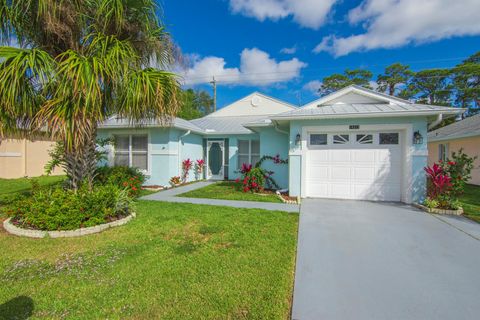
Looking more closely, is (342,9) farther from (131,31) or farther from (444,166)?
(131,31)

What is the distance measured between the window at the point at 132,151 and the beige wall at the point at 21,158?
22.0ft

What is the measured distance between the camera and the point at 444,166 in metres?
6.58

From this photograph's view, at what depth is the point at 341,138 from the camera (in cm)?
775

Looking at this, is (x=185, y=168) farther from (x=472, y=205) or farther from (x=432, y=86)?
(x=432, y=86)

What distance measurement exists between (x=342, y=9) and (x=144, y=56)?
977cm

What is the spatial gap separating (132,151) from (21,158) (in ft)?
27.0

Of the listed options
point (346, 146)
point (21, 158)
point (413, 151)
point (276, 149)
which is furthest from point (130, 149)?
point (413, 151)

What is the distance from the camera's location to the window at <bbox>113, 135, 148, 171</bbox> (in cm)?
1052

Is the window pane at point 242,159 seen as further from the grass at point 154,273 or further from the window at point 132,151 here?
the grass at point 154,273

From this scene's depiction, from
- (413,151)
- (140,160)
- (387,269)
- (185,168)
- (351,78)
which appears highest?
(351,78)

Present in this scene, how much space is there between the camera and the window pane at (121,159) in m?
10.7

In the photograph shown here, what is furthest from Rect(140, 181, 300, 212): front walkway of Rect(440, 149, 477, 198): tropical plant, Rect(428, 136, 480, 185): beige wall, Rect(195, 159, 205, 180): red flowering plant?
Rect(428, 136, 480, 185): beige wall

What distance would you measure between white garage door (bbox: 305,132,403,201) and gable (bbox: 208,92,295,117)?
9.23m

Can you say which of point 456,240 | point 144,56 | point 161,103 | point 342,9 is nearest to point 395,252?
point 456,240
